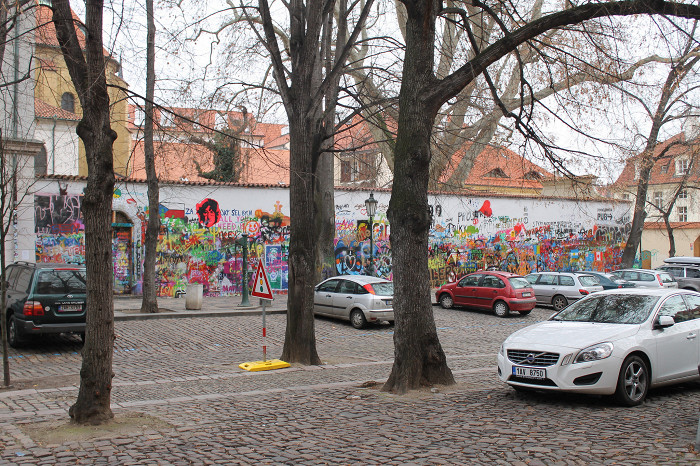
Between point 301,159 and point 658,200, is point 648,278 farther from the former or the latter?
point 658,200

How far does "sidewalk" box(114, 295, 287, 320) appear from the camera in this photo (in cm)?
1780

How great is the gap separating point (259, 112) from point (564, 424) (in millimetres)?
11966

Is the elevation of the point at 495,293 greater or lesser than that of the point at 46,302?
lesser

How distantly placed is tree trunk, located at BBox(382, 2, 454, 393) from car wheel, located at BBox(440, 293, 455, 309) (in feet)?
45.7

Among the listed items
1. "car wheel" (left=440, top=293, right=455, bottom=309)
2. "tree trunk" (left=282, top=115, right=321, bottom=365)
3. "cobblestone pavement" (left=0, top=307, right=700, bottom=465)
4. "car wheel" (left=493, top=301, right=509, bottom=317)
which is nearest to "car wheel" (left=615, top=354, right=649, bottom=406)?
"cobblestone pavement" (left=0, top=307, right=700, bottom=465)

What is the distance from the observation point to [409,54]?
907 cm

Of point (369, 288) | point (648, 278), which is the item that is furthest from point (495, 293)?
point (648, 278)

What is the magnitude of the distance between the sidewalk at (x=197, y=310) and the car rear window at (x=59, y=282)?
356 cm

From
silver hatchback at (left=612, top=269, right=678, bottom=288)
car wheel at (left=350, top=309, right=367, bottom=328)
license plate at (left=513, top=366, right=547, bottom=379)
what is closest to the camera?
license plate at (left=513, top=366, right=547, bottom=379)

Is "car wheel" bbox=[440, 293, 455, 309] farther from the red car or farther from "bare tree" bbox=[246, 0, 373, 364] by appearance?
"bare tree" bbox=[246, 0, 373, 364]

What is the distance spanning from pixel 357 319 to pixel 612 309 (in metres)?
9.74

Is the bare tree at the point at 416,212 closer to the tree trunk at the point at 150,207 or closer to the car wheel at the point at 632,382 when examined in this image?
the car wheel at the point at 632,382

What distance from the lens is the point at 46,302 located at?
12.4m

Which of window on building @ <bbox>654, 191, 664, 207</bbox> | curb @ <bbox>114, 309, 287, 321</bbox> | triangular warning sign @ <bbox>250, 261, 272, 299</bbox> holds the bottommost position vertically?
curb @ <bbox>114, 309, 287, 321</bbox>
